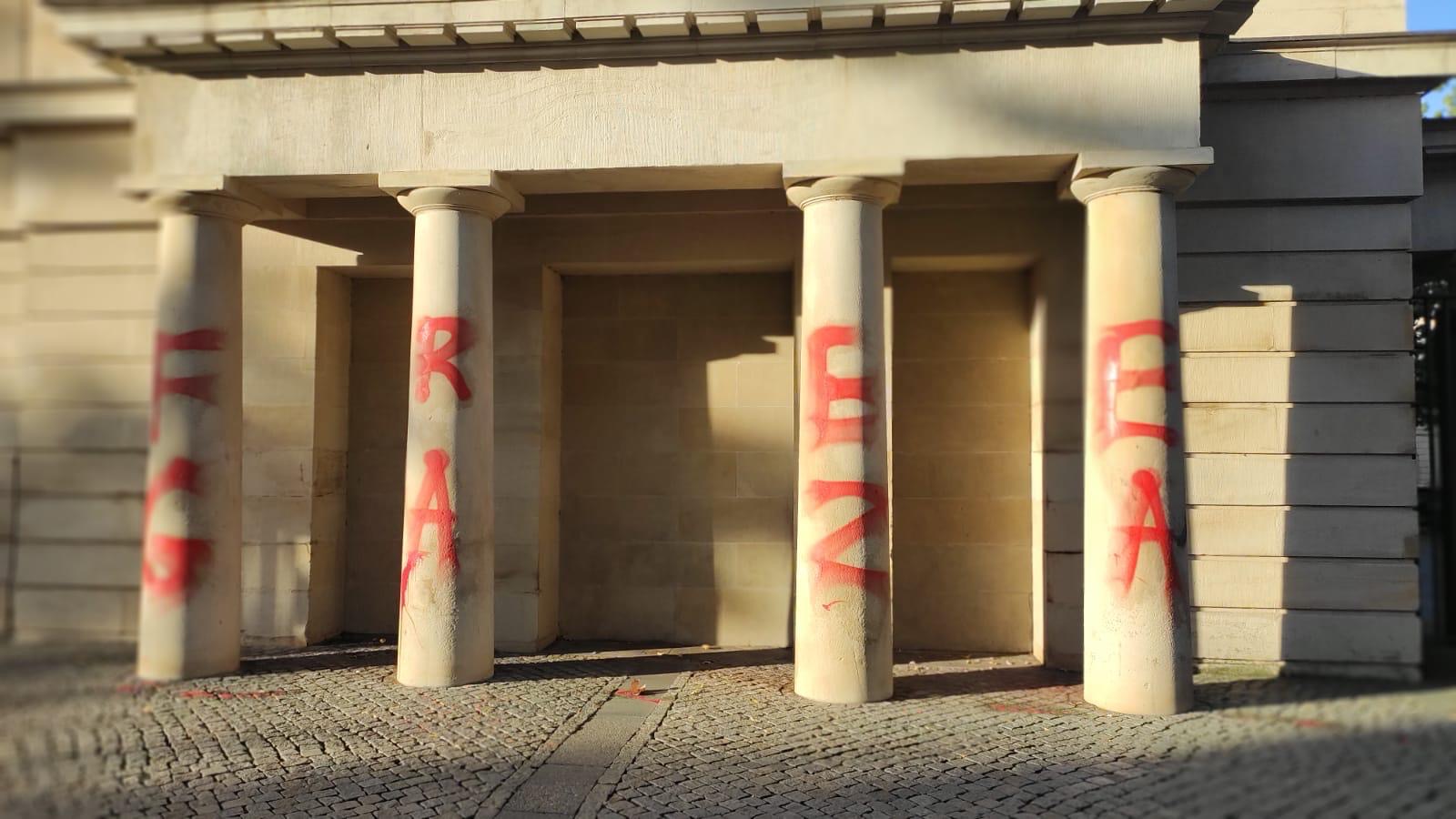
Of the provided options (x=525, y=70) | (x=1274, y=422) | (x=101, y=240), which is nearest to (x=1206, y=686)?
(x=1274, y=422)

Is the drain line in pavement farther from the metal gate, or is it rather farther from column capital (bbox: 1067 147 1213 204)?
the metal gate

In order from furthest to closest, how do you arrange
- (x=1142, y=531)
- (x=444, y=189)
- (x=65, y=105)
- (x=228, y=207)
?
(x=444, y=189) → (x=228, y=207) → (x=1142, y=531) → (x=65, y=105)

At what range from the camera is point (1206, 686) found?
34.6 feet

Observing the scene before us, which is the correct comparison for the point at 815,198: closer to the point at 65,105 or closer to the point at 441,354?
the point at 441,354

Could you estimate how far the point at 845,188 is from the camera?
9.77 m

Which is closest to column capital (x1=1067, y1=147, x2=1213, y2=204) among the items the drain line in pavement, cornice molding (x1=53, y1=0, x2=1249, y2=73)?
cornice molding (x1=53, y1=0, x2=1249, y2=73)

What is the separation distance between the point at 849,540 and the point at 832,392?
1.60 m

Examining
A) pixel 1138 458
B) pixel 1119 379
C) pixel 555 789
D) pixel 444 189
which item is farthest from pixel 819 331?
pixel 555 789

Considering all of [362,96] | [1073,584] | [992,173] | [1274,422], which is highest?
[362,96]

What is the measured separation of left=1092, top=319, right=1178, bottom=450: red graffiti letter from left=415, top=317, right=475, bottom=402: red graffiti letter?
701 centimetres

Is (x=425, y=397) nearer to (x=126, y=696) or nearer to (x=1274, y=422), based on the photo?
(x=126, y=696)

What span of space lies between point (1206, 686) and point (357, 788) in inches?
366

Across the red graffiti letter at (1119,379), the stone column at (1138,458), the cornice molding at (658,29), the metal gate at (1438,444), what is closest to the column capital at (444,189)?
the cornice molding at (658,29)

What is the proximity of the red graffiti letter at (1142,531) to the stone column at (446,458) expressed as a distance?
7.03 m
